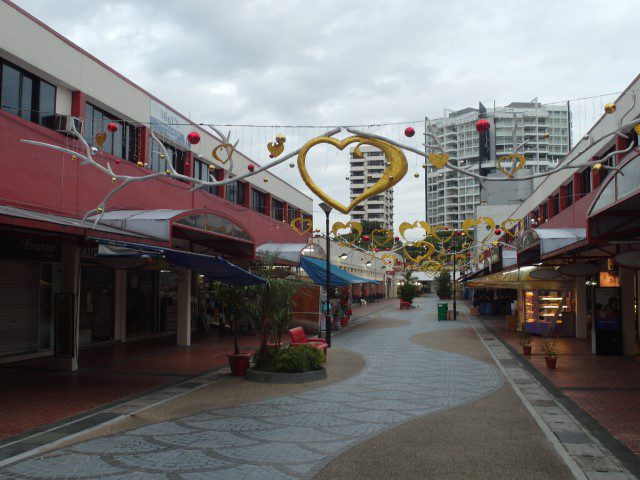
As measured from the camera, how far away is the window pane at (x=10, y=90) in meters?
13.3

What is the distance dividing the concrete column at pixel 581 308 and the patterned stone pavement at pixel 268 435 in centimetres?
1162

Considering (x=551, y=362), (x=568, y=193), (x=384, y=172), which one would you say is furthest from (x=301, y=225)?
(x=384, y=172)

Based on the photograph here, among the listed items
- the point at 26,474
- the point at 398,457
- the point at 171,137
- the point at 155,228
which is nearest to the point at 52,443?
the point at 26,474

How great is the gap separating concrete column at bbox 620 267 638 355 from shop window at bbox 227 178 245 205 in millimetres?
17496

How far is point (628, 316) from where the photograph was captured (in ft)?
54.0

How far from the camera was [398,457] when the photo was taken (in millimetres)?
6551

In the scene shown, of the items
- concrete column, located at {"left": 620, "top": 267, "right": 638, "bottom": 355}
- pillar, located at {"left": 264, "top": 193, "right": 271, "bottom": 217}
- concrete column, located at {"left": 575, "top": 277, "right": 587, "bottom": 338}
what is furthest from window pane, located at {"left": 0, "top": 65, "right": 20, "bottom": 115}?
concrete column, located at {"left": 575, "top": 277, "right": 587, "bottom": 338}

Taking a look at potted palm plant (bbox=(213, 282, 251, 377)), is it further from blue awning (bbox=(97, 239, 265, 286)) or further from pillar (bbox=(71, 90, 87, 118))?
→ pillar (bbox=(71, 90, 87, 118))

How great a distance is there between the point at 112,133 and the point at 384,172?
1115 cm

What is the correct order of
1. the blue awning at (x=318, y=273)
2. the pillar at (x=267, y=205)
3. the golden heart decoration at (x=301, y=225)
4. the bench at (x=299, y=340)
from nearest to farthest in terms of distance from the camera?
the bench at (x=299, y=340) < the golden heart decoration at (x=301, y=225) < the blue awning at (x=318, y=273) < the pillar at (x=267, y=205)

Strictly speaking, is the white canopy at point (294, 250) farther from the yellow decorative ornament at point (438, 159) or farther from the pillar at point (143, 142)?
the yellow decorative ornament at point (438, 159)

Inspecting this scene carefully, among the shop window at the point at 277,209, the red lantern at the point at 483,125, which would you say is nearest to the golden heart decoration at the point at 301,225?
the shop window at the point at 277,209

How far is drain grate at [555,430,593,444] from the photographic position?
7305 mm

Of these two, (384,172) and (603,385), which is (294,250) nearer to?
(603,385)
